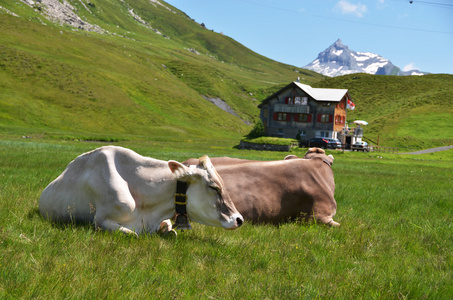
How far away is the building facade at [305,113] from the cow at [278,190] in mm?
75700

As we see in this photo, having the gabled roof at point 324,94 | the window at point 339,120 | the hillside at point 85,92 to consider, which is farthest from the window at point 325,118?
the hillside at point 85,92

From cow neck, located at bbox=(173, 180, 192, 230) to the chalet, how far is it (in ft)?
259

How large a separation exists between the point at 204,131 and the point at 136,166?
102832 mm

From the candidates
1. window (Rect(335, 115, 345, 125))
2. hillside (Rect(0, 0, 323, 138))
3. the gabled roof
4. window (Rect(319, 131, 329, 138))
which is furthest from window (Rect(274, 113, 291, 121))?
hillside (Rect(0, 0, 323, 138))

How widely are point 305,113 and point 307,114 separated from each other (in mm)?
590

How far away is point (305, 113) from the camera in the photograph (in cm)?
8394

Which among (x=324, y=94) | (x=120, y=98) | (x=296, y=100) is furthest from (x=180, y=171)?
(x=120, y=98)

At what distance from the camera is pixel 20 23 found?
389 feet

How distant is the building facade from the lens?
272ft

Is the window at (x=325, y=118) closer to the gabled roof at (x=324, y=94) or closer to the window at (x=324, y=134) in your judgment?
the window at (x=324, y=134)

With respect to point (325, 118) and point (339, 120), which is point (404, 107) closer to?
point (339, 120)

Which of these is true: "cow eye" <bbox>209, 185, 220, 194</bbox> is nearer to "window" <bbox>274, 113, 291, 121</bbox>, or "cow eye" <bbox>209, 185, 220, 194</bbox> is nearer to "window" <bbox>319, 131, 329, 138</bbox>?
"window" <bbox>319, 131, 329, 138</bbox>

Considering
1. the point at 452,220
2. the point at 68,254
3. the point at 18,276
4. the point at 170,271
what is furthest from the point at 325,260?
the point at 452,220

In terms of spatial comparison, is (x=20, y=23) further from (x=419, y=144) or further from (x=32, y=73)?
(x=419, y=144)
